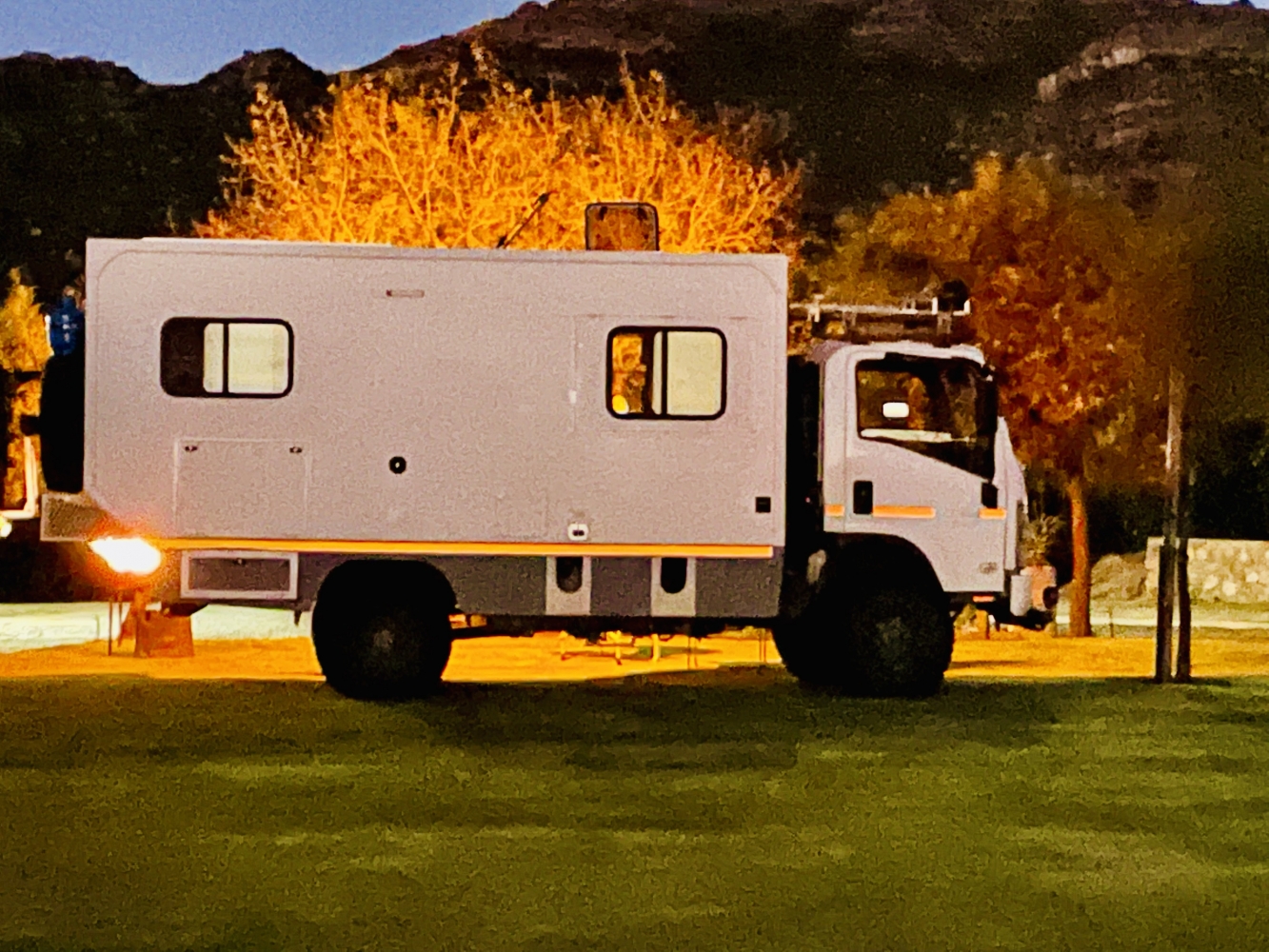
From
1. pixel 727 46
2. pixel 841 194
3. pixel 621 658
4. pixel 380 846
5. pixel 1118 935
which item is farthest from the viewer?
pixel 727 46

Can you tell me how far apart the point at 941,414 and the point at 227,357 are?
5.04 metres

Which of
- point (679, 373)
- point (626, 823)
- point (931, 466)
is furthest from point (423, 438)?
point (626, 823)

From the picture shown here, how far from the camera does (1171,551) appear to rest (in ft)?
50.1

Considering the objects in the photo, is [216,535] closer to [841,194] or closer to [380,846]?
[380,846]

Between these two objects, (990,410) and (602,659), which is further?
(602,659)

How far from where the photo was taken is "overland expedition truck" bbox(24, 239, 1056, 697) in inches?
493

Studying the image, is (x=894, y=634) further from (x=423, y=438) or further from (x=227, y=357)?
(x=227, y=357)

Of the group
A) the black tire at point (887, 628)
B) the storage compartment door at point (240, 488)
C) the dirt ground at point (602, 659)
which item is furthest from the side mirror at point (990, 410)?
the storage compartment door at point (240, 488)

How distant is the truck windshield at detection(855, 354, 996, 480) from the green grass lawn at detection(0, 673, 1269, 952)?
1827 mm

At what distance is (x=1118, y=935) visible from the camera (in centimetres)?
659

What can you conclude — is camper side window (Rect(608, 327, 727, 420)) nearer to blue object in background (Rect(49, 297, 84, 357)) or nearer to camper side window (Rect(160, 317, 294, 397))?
camper side window (Rect(160, 317, 294, 397))

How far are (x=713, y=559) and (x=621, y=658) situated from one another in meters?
7.88

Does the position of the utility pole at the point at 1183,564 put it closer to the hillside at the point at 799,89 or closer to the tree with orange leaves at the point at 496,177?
the tree with orange leaves at the point at 496,177

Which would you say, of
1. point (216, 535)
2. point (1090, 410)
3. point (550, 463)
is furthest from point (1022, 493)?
point (1090, 410)
